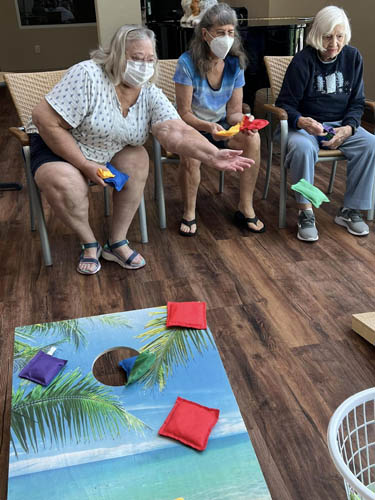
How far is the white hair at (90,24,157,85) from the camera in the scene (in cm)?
210

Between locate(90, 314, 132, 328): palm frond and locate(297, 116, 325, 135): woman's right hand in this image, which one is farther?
locate(297, 116, 325, 135): woman's right hand

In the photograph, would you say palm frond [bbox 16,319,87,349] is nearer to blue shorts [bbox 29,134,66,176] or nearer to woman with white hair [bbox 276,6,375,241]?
blue shorts [bbox 29,134,66,176]

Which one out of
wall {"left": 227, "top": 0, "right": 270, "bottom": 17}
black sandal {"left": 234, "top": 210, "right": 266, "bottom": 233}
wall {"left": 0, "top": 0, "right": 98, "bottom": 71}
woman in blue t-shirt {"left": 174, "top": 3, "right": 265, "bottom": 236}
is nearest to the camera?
woman in blue t-shirt {"left": 174, "top": 3, "right": 265, "bottom": 236}

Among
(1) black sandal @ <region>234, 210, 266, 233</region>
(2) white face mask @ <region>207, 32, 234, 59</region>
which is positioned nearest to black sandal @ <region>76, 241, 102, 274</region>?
(1) black sandal @ <region>234, 210, 266, 233</region>

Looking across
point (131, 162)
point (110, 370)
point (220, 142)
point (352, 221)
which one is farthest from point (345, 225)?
point (110, 370)

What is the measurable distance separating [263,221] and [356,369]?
1.26m

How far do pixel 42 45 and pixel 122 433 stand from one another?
8878 mm

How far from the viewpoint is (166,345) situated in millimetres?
1398

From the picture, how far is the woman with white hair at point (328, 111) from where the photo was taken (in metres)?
2.54

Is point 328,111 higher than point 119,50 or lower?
lower

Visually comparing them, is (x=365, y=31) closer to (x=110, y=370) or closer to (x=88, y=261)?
(x=88, y=261)

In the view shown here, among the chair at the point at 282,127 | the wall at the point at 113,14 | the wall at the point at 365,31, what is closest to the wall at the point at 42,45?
the wall at the point at 113,14

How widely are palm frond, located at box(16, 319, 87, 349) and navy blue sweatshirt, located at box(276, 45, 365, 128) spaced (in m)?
1.70

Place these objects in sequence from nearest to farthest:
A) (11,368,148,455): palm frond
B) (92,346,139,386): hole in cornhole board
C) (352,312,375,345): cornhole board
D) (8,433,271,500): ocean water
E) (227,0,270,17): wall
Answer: (8,433,271,500): ocean water → (11,368,148,455): palm frond → (92,346,139,386): hole in cornhole board → (352,312,375,345): cornhole board → (227,0,270,17): wall
